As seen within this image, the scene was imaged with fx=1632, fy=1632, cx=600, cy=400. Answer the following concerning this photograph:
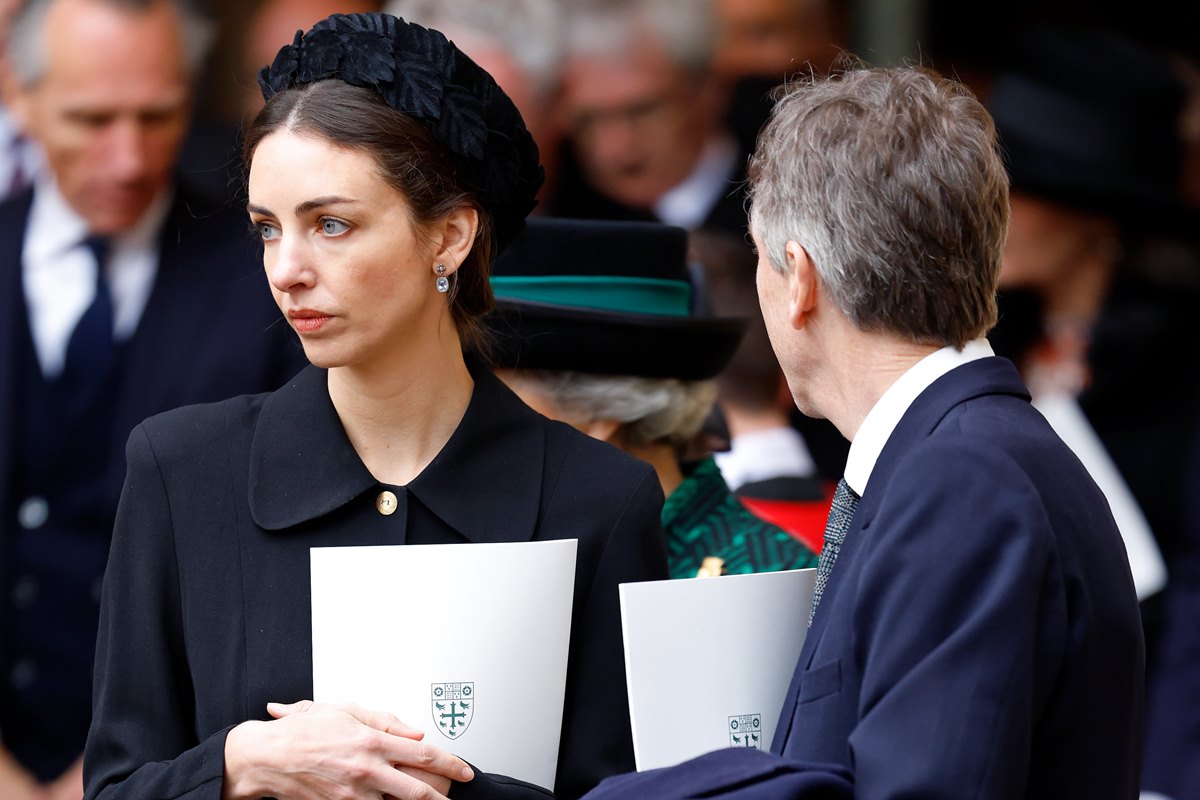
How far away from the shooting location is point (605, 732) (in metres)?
2.20

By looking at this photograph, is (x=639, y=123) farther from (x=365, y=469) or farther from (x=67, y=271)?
(x=365, y=469)

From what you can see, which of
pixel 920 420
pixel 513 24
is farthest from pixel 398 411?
pixel 513 24

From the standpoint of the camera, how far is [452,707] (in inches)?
80.5

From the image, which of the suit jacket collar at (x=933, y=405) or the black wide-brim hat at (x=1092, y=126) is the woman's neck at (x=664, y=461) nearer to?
the suit jacket collar at (x=933, y=405)

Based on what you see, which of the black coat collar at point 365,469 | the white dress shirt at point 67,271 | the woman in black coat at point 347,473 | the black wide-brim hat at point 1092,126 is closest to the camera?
the woman in black coat at point 347,473

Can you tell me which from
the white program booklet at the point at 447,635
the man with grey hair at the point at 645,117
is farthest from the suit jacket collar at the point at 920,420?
the man with grey hair at the point at 645,117

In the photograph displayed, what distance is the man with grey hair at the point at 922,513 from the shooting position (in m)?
1.68

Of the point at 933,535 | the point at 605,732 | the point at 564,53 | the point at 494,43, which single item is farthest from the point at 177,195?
the point at 933,535

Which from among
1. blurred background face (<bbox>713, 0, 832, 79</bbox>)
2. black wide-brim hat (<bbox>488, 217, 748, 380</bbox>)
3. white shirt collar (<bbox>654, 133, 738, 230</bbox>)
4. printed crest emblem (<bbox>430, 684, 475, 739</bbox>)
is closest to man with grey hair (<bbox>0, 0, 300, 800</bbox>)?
black wide-brim hat (<bbox>488, 217, 748, 380</bbox>)

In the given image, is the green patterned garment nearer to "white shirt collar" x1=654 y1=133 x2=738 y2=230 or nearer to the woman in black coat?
the woman in black coat

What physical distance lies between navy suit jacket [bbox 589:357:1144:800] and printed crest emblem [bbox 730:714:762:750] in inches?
7.8

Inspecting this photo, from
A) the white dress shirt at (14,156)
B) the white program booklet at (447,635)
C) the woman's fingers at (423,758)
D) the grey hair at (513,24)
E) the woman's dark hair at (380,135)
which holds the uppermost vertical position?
the grey hair at (513,24)

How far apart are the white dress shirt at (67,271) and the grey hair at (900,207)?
7.75ft

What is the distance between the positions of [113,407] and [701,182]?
6.51 feet
